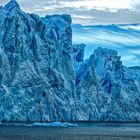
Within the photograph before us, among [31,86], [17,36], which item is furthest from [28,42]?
[31,86]

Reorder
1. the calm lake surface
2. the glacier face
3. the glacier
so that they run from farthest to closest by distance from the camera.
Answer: the glacier
the glacier face
the calm lake surface

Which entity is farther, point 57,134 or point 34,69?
point 34,69

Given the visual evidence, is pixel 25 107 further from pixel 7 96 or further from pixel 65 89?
pixel 65 89

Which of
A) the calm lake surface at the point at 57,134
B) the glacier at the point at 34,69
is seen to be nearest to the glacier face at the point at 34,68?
the glacier at the point at 34,69

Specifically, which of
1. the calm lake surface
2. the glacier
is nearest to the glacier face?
the glacier

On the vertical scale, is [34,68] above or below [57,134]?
below

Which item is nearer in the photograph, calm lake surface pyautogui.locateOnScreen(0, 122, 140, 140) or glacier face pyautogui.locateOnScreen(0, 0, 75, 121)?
calm lake surface pyautogui.locateOnScreen(0, 122, 140, 140)

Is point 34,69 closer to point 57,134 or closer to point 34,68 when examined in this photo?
point 34,68

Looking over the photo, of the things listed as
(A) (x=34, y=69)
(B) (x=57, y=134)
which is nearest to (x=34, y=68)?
(A) (x=34, y=69)

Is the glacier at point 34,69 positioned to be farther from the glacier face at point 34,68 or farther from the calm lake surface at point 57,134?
the calm lake surface at point 57,134

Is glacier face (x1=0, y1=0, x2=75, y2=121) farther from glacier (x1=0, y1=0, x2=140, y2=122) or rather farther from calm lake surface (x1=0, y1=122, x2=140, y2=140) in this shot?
calm lake surface (x1=0, y1=122, x2=140, y2=140)

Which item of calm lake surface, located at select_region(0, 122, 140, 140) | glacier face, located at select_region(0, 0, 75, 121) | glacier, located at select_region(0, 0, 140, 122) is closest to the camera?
calm lake surface, located at select_region(0, 122, 140, 140)

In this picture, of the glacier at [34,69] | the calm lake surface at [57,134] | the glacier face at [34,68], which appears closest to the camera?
the calm lake surface at [57,134]

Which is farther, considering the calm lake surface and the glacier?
the glacier
